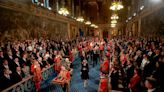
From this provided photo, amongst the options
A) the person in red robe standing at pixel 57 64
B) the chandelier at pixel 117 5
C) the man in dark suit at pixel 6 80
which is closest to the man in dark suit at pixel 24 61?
the man in dark suit at pixel 6 80

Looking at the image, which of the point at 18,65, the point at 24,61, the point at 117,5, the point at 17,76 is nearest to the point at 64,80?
the point at 17,76

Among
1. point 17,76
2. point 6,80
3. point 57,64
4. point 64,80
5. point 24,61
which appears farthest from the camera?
point 57,64

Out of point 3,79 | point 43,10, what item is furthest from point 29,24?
point 3,79

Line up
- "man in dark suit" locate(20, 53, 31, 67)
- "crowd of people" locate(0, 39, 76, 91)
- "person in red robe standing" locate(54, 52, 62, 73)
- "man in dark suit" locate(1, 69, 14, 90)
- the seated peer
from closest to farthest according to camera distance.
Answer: "man in dark suit" locate(1, 69, 14, 90) → "crowd of people" locate(0, 39, 76, 91) → the seated peer → "man in dark suit" locate(20, 53, 31, 67) → "person in red robe standing" locate(54, 52, 62, 73)

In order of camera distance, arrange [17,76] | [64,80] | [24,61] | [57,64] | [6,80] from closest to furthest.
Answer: [6,80] < [17,76] < [64,80] < [24,61] < [57,64]

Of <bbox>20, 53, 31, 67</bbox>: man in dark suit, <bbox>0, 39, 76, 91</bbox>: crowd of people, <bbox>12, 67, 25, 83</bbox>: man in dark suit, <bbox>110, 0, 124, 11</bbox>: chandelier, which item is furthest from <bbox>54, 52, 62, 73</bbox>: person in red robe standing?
<bbox>110, 0, 124, 11</bbox>: chandelier

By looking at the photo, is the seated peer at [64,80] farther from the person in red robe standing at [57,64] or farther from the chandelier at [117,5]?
the chandelier at [117,5]

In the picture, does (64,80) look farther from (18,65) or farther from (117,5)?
(117,5)

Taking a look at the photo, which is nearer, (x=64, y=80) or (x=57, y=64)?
(x=64, y=80)

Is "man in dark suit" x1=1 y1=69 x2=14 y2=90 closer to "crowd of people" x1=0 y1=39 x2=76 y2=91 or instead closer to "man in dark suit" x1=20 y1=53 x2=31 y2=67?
"crowd of people" x1=0 y1=39 x2=76 y2=91

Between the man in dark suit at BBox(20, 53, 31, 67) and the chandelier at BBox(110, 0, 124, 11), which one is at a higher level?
the chandelier at BBox(110, 0, 124, 11)

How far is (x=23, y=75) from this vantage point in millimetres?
9250

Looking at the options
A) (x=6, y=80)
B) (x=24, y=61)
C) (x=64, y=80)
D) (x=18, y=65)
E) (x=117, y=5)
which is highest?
(x=117, y=5)

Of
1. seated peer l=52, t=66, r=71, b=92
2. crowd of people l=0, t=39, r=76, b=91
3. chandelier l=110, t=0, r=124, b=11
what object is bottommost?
seated peer l=52, t=66, r=71, b=92
